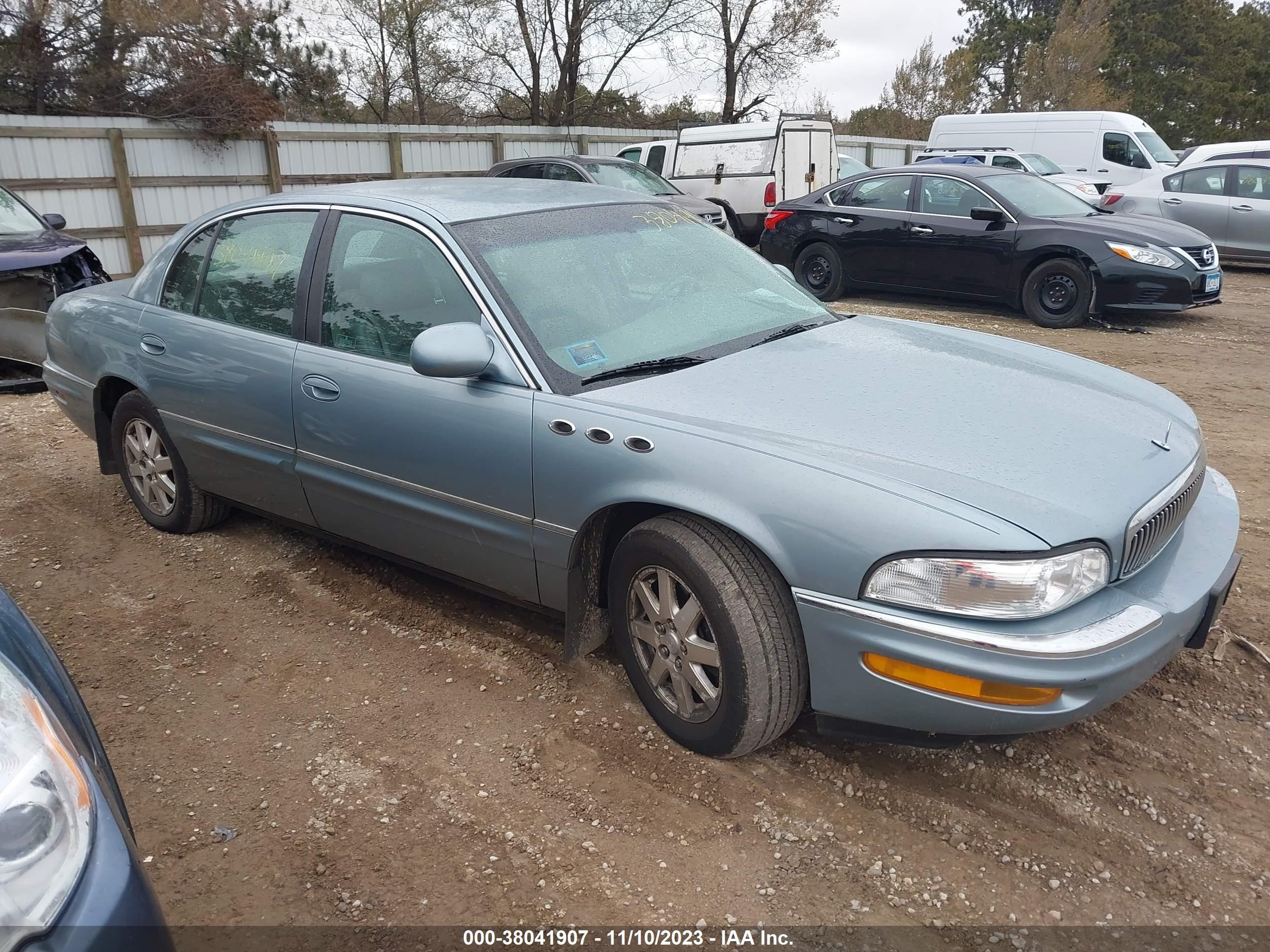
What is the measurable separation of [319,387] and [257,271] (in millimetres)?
765

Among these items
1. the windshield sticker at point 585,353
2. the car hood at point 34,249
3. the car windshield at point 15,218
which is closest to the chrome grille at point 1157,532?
the windshield sticker at point 585,353

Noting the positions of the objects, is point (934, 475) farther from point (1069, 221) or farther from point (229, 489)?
point (1069, 221)

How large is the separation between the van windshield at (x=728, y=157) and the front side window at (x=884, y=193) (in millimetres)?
4429

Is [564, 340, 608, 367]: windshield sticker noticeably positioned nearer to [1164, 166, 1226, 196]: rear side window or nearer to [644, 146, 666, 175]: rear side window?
[1164, 166, 1226, 196]: rear side window

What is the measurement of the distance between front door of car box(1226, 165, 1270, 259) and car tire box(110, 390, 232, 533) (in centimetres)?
1363

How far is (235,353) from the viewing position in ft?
13.0

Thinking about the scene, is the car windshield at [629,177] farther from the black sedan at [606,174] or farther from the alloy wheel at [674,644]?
the alloy wheel at [674,644]

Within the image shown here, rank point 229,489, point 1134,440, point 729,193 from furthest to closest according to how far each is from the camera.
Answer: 1. point 729,193
2. point 229,489
3. point 1134,440

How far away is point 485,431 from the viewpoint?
3.16 metres

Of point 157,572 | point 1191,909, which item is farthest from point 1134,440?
point 157,572

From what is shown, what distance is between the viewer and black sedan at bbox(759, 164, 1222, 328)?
9430 millimetres

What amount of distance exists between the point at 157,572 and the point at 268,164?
1136 cm

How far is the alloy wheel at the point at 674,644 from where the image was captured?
9.30ft

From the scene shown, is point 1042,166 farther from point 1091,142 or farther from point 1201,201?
point 1201,201
